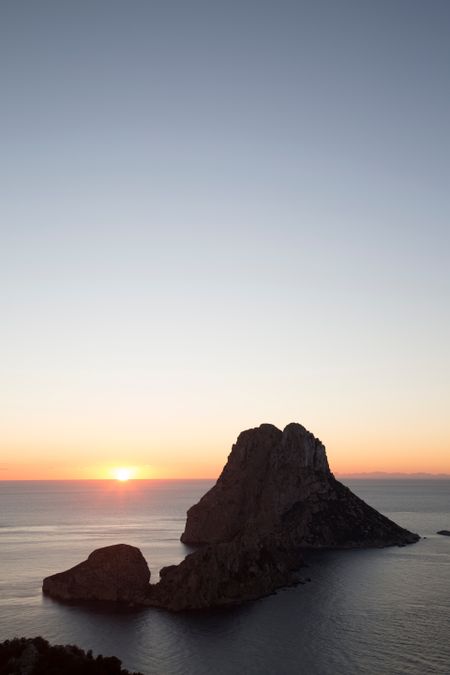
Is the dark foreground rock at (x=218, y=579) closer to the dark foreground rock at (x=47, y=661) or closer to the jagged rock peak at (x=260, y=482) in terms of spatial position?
the dark foreground rock at (x=47, y=661)

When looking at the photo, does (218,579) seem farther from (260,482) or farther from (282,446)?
(282,446)

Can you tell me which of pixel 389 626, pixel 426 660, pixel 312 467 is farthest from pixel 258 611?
pixel 312 467

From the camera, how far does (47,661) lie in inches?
2454

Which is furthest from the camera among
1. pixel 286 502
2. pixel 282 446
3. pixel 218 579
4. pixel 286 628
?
pixel 282 446

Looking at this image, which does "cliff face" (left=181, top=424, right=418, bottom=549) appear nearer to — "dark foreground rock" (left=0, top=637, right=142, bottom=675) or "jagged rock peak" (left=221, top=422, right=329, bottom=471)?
"jagged rock peak" (left=221, top=422, right=329, bottom=471)

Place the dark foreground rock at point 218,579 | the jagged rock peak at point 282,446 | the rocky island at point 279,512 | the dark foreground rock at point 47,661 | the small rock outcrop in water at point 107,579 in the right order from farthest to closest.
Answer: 1. the jagged rock peak at point 282,446
2. the rocky island at point 279,512
3. the small rock outcrop in water at point 107,579
4. the dark foreground rock at point 218,579
5. the dark foreground rock at point 47,661

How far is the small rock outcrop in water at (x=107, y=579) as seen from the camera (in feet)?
346

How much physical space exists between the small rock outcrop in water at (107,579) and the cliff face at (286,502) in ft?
217

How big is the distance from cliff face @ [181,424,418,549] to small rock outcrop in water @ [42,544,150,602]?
66.0 m

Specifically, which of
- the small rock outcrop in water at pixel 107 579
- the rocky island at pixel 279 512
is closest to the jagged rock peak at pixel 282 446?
the rocky island at pixel 279 512

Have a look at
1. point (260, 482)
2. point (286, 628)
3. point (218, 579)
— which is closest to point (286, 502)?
point (260, 482)

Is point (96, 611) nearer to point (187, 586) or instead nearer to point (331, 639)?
point (187, 586)

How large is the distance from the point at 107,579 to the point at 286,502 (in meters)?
84.9

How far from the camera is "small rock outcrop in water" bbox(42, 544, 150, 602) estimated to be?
10544 cm
